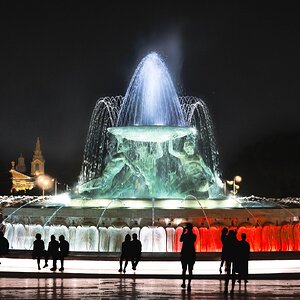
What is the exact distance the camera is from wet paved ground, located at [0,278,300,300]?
1677 cm

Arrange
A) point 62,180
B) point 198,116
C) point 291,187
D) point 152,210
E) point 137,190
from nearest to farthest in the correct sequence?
1. point 152,210
2. point 137,190
3. point 198,116
4. point 291,187
5. point 62,180

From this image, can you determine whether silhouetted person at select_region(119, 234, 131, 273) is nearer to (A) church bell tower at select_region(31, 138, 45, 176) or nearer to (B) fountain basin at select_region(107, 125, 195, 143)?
(B) fountain basin at select_region(107, 125, 195, 143)

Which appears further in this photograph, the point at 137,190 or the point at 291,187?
the point at 291,187

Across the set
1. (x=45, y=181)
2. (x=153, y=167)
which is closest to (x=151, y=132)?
(x=153, y=167)

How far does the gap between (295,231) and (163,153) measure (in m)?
8.69

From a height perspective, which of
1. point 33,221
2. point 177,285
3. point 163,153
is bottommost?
point 177,285

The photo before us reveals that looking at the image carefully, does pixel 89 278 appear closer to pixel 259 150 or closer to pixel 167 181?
pixel 167 181

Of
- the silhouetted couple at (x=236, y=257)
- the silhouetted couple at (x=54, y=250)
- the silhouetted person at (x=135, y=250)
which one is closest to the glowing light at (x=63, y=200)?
the silhouetted couple at (x=54, y=250)

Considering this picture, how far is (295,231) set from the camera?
87.5ft

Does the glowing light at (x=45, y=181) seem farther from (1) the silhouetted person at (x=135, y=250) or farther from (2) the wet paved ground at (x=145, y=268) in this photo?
(1) the silhouetted person at (x=135, y=250)

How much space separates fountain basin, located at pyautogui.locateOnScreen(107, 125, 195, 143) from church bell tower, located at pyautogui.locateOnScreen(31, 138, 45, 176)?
445ft

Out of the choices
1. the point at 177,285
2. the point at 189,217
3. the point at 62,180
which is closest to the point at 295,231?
the point at 189,217

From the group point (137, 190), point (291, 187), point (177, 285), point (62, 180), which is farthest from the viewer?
point (62, 180)

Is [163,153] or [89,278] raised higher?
[163,153]
